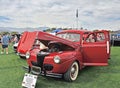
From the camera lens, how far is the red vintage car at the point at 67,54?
6793 millimetres

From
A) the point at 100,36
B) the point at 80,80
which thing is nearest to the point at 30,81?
the point at 80,80

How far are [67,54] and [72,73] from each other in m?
0.75

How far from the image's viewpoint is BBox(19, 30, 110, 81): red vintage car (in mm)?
6793

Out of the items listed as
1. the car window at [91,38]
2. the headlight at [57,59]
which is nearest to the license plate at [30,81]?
the headlight at [57,59]

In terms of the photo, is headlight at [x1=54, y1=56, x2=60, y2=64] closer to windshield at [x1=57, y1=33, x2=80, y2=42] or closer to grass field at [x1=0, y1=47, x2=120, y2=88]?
grass field at [x1=0, y1=47, x2=120, y2=88]

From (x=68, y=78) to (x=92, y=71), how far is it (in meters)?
2.00

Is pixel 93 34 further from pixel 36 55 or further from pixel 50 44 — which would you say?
pixel 36 55

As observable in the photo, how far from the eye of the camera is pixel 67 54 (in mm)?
7004

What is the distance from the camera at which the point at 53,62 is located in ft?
22.1

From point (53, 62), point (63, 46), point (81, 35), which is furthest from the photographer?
point (81, 35)

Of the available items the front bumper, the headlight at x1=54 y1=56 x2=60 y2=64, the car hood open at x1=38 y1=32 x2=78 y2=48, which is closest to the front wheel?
the front bumper

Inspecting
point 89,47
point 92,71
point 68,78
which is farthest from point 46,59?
point 92,71

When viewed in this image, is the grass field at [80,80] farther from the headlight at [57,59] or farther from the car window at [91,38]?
the car window at [91,38]

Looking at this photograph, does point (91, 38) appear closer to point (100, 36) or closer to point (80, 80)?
point (100, 36)
